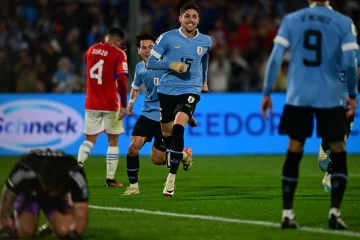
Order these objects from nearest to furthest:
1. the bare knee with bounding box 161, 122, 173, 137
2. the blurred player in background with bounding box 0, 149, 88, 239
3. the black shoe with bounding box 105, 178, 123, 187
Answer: the blurred player in background with bounding box 0, 149, 88, 239
the bare knee with bounding box 161, 122, 173, 137
the black shoe with bounding box 105, 178, 123, 187

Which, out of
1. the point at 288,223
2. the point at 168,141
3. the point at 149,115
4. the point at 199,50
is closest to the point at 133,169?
the point at 168,141

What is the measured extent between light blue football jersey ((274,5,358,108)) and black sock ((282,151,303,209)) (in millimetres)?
518

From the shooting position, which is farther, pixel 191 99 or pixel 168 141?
pixel 168 141

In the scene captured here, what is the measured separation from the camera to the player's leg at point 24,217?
25.3 feet

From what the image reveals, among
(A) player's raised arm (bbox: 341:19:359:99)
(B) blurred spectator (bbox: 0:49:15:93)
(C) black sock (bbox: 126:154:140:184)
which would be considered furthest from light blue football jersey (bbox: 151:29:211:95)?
(B) blurred spectator (bbox: 0:49:15:93)

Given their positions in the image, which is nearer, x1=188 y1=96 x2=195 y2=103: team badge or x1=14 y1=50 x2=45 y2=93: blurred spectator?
x1=188 y1=96 x2=195 y2=103: team badge

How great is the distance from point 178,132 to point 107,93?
102 inches

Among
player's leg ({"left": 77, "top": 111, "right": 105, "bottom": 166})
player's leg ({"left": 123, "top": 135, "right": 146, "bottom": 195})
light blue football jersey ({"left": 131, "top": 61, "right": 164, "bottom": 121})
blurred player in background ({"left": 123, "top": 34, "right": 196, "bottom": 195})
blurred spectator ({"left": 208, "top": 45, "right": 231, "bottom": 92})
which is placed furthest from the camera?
blurred spectator ({"left": 208, "top": 45, "right": 231, "bottom": 92})

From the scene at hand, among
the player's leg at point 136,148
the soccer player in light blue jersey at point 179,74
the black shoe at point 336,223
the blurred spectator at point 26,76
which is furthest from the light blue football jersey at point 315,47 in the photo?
the blurred spectator at point 26,76

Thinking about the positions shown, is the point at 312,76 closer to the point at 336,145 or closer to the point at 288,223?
the point at 336,145

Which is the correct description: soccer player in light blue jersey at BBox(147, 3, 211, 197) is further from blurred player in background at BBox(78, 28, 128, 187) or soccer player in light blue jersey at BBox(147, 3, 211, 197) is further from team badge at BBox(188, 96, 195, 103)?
blurred player in background at BBox(78, 28, 128, 187)

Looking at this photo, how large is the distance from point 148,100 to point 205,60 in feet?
4.09

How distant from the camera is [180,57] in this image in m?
11.5

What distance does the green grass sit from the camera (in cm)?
827
